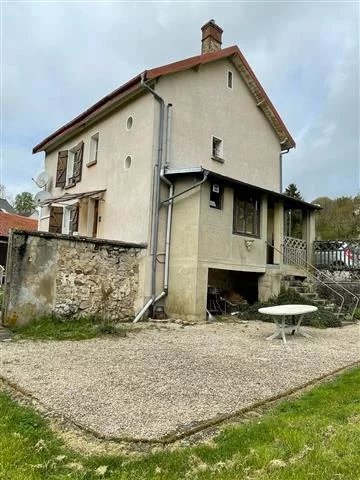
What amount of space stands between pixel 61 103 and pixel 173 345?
1879 centimetres

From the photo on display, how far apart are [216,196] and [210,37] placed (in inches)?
291

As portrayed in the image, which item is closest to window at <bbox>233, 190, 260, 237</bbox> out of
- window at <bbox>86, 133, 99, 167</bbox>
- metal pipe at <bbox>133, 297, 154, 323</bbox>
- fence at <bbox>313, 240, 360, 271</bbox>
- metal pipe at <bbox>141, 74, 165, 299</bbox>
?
metal pipe at <bbox>141, 74, 165, 299</bbox>

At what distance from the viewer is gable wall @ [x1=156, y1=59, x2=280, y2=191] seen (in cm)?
1394

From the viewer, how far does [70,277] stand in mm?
10945

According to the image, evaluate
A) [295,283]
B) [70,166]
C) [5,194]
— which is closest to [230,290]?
[295,283]

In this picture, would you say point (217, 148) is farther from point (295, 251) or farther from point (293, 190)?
point (293, 190)

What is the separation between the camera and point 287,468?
3.07 m

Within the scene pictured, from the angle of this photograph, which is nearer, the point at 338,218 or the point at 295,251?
the point at 295,251

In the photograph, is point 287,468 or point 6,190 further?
point 6,190

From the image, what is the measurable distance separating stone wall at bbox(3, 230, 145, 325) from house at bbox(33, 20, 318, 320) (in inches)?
24.5

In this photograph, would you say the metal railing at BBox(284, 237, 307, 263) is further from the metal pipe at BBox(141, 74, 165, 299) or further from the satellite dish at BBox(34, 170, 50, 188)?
the satellite dish at BBox(34, 170, 50, 188)

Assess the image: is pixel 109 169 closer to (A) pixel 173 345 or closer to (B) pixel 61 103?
(A) pixel 173 345

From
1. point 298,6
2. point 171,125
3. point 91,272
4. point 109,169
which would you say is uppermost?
point 298,6

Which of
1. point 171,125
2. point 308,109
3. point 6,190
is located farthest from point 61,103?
point 6,190
